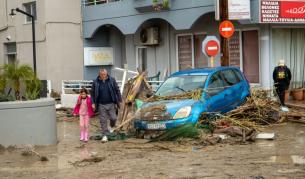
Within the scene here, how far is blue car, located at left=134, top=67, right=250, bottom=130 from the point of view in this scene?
13789 millimetres

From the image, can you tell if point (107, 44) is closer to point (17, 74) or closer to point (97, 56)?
point (97, 56)

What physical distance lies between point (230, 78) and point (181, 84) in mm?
1514

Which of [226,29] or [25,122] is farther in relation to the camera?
[226,29]

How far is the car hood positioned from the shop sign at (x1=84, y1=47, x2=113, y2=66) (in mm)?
13807

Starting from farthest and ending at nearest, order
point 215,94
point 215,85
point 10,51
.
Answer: point 10,51 < point 215,85 < point 215,94

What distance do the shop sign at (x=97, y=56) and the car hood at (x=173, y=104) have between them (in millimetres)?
13807

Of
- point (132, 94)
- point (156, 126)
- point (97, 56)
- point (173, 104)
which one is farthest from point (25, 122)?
point (97, 56)

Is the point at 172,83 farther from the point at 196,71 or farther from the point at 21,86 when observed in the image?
the point at 21,86

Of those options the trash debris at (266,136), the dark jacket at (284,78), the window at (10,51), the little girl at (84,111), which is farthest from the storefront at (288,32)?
the window at (10,51)

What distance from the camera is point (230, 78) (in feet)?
53.1

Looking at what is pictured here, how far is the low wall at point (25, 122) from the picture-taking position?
13320mm

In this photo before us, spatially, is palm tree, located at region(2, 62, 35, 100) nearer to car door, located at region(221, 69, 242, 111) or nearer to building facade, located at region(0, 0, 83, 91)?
building facade, located at region(0, 0, 83, 91)

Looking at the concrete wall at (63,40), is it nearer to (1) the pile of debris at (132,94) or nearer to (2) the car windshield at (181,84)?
(1) the pile of debris at (132,94)

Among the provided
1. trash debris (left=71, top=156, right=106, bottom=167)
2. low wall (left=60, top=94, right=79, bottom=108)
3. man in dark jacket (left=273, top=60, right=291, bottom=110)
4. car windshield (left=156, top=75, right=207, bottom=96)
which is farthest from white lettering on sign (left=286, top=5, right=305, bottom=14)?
trash debris (left=71, top=156, right=106, bottom=167)
